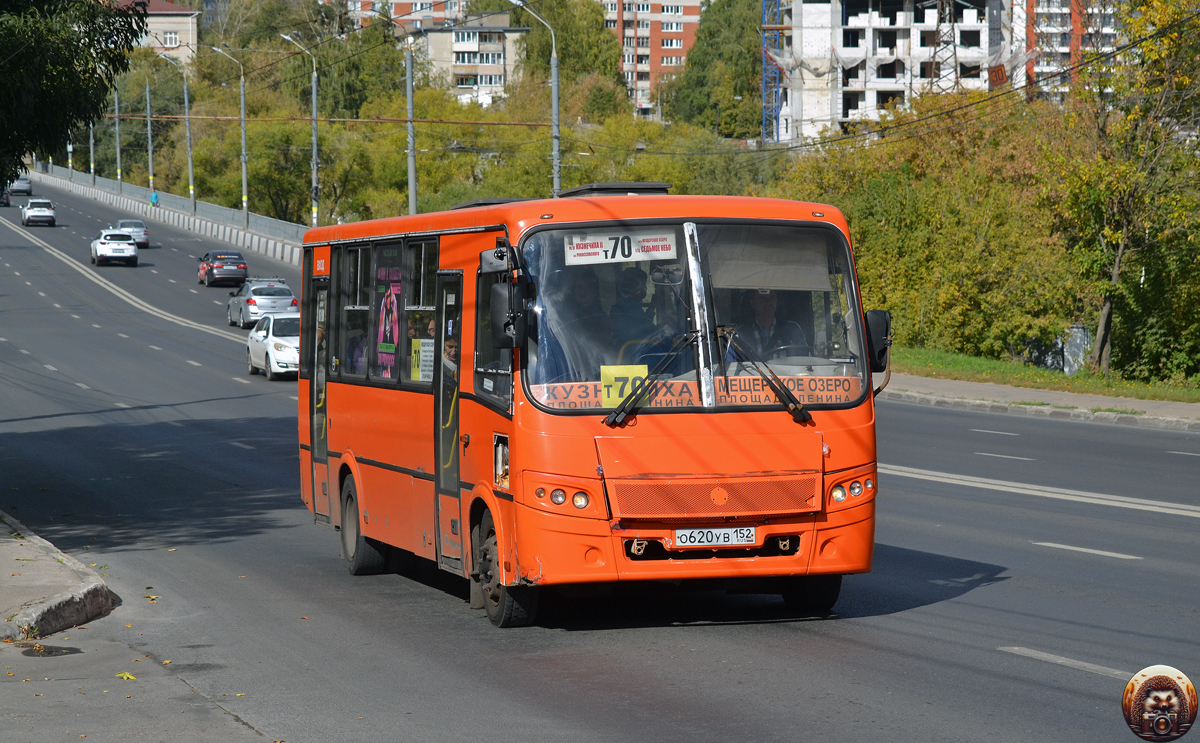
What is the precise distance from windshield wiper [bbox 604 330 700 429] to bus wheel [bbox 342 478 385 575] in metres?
3.60

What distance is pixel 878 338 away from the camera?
338 inches

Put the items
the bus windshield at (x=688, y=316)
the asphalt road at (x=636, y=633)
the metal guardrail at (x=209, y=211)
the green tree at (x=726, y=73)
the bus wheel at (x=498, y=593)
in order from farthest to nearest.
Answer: the green tree at (x=726, y=73)
the metal guardrail at (x=209, y=211)
the bus wheel at (x=498, y=593)
the bus windshield at (x=688, y=316)
the asphalt road at (x=636, y=633)

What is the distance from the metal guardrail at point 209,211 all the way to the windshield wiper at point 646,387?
4988cm

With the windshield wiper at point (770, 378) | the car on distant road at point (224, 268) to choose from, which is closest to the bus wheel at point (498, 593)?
the windshield wiper at point (770, 378)

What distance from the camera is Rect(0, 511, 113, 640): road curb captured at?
8312 millimetres

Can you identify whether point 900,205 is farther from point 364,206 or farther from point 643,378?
point 364,206

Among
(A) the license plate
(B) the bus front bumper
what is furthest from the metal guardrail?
(A) the license plate

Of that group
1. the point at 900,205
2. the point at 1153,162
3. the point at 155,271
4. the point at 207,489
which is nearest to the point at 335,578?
the point at 207,489

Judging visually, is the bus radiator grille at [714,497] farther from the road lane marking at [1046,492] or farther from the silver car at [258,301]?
the silver car at [258,301]

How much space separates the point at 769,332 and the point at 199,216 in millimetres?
85782

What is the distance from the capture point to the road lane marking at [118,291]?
45.4 metres

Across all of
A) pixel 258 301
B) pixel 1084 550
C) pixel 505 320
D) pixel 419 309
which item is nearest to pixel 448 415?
pixel 419 309

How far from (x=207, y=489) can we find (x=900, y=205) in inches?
1012

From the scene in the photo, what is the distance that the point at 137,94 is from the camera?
12631 cm
